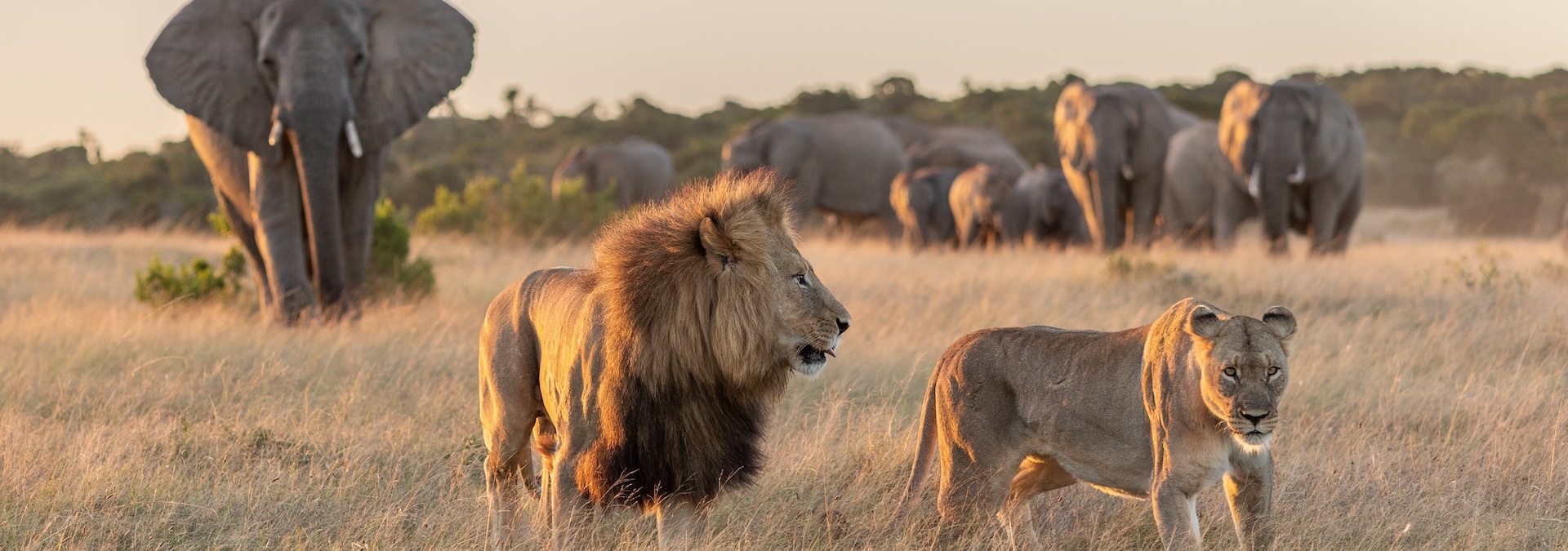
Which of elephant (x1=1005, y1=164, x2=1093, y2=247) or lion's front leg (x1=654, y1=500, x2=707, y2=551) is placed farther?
elephant (x1=1005, y1=164, x2=1093, y2=247)

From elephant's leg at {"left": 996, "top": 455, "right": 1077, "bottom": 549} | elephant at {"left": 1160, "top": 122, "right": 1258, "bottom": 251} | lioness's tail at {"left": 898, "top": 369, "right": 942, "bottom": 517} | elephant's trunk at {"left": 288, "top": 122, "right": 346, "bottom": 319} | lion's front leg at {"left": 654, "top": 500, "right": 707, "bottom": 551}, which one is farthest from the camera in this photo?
elephant at {"left": 1160, "top": 122, "right": 1258, "bottom": 251}

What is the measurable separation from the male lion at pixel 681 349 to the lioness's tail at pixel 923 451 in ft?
2.56

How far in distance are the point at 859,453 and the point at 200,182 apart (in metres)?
29.3

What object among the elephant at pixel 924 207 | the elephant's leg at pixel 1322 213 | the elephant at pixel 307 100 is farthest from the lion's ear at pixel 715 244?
the elephant at pixel 924 207

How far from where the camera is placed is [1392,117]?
4909 centimetres

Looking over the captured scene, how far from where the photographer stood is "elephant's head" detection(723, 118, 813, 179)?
76.6 feet

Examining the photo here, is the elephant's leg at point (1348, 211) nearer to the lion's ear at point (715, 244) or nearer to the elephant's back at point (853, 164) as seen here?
the elephant's back at point (853, 164)

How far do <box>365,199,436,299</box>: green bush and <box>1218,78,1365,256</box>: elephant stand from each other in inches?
352

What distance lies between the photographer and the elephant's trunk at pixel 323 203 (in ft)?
31.7

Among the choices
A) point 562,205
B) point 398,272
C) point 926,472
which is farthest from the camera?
point 562,205

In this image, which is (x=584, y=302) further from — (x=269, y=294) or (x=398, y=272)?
(x=398, y=272)

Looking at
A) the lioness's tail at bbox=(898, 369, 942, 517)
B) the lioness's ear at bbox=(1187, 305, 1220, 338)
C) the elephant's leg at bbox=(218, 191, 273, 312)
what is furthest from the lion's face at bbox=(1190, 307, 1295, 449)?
the elephant's leg at bbox=(218, 191, 273, 312)

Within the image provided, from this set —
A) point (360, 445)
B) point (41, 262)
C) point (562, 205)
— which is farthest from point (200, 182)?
point (360, 445)

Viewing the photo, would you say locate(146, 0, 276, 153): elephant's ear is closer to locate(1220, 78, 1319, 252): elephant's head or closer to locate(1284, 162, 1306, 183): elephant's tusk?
locate(1220, 78, 1319, 252): elephant's head
